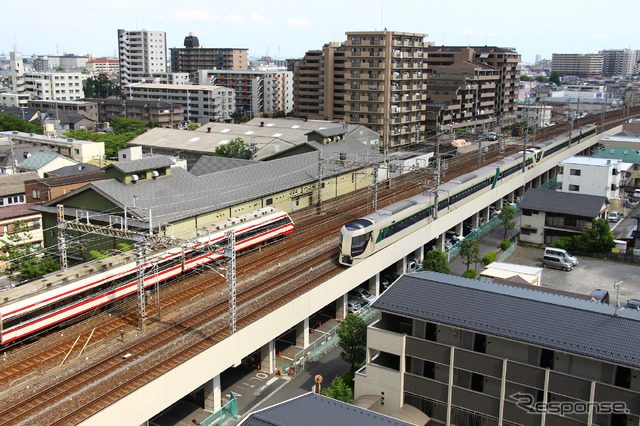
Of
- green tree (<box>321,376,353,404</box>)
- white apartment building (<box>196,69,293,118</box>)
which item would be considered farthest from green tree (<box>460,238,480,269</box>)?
white apartment building (<box>196,69,293,118</box>)

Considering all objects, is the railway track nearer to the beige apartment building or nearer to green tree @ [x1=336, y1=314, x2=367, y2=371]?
green tree @ [x1=336, y1=314, x2=367, y2=371]

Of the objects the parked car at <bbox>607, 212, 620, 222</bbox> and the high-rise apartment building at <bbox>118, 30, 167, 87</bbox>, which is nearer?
the parked car at <bbox>607, 212, 620, 222</bbox>

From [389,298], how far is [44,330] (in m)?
10.4

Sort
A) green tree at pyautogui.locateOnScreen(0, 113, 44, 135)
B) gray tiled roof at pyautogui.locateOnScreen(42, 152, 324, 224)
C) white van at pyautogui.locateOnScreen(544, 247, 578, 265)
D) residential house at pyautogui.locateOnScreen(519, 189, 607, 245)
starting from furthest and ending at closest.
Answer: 1. green tree at pyautogui.locateOnScreen(0, 113, 44, 135)
2. residential house at pyautogui.locateOnScreen(519, 189, 607, 245)
3. white van at pyautogui.locateOnScreen(544, 247, 578, 265)
4. gray tiled roof at pyautogui.locateOnScreen(42, 152, 324, 224)

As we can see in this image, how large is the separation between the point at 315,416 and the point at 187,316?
8.22 m

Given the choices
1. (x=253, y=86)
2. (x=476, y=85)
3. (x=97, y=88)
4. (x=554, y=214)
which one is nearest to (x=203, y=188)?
(x=554, y=214)

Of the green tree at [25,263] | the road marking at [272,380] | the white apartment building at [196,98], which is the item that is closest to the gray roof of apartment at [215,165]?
the green tree at [25,263]

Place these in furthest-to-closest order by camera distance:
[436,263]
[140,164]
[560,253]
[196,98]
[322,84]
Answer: [196,98] → [322,84] → [560,253] → [140,164] → [436,263]

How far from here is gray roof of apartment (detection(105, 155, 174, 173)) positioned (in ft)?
86.3

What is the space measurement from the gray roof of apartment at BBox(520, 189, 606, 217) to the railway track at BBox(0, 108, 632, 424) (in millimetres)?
10842

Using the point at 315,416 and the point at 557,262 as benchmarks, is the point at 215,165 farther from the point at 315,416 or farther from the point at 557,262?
the point at 315,416

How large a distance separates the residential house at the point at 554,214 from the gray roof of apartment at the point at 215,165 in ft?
54.5

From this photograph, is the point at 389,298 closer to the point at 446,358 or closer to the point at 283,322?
the point at 446,358

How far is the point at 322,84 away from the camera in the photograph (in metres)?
76.2
